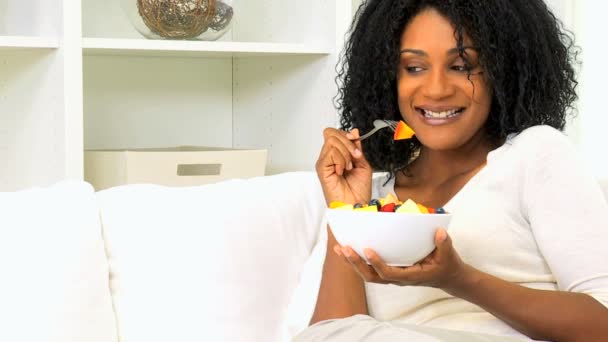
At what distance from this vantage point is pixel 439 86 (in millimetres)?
1546

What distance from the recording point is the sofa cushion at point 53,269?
4.62 feet

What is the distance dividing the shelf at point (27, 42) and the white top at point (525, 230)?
2.80 ft

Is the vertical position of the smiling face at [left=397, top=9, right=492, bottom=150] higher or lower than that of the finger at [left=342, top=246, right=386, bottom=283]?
higher

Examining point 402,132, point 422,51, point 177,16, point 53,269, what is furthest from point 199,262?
point 177,16

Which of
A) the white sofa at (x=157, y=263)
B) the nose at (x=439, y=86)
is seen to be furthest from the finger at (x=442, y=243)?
the white sofa at (x=157, y=263)

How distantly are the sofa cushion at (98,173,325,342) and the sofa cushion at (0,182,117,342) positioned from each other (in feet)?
0.14

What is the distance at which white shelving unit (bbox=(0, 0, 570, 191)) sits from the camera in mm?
1982

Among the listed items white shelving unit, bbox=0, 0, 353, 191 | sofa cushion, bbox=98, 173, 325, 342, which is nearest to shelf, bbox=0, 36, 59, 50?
white shelving unit, bbox=0, 0, 353, 191

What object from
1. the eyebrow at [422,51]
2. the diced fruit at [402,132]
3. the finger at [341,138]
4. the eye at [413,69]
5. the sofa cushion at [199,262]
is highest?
the eyebrow at [422,51]

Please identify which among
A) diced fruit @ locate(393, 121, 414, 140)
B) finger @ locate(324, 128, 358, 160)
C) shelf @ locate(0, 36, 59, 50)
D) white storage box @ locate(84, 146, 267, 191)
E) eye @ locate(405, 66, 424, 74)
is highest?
shelf @ locate(0, 36, 59, 50)

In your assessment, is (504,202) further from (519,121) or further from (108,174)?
(108,174)

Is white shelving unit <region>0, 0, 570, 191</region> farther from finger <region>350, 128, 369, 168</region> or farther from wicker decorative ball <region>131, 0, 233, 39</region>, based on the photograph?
→ finger <region>350, 128, 369, 168</region>

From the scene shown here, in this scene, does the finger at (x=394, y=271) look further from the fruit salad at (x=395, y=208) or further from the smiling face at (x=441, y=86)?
the smiling face at (x=441, y=86)

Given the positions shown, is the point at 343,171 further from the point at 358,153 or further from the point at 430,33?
the point at 430,33
